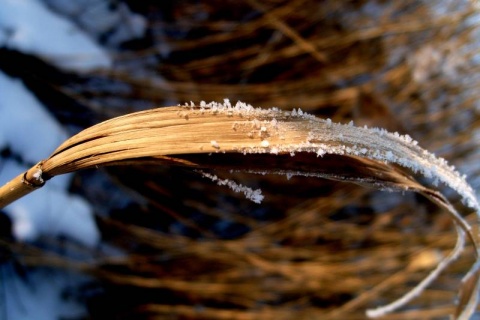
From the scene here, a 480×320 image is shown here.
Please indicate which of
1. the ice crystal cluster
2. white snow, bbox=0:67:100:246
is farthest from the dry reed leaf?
white snow, bbox=0:67:100:246

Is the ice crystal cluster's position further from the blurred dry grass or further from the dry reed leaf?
the blurred dry grass

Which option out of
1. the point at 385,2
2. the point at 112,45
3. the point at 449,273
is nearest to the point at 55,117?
the point at 112,45

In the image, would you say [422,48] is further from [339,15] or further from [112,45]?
[112,45]

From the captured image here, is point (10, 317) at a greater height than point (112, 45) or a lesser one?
lesser

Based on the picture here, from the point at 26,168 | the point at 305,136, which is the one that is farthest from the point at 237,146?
the point at 26,168

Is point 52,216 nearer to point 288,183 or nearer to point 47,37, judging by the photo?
point 47,37
